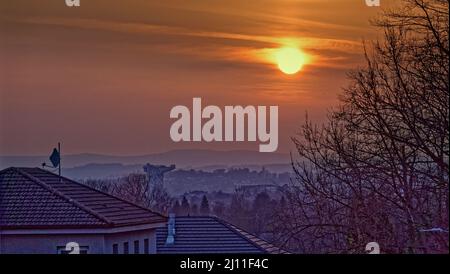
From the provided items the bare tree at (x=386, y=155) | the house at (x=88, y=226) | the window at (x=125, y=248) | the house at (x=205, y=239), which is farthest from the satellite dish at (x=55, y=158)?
the bare tree at (x=386, y=155)

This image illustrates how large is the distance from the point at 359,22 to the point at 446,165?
118 centimetres

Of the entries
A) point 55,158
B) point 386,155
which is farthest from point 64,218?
point 386,155

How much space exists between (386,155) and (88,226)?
2.56m

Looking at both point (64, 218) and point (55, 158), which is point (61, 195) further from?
point (55, 158)

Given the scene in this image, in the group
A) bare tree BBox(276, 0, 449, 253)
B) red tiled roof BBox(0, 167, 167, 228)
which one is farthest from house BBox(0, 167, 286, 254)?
bare tree BBox(276, 0, 449, 253)

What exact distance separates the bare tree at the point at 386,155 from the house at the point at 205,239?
8.1 inches

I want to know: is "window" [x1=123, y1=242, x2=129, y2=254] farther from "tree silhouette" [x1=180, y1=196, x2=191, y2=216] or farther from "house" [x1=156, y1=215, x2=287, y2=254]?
"tree silhouette" [x1=180, y1=196, x2=191, y2=216]

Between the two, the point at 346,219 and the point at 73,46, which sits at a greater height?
the point at 73,46

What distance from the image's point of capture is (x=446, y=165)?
7.29 metres

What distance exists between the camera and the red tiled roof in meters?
6.80

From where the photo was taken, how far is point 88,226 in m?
6.81

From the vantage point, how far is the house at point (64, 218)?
6.76 metres
